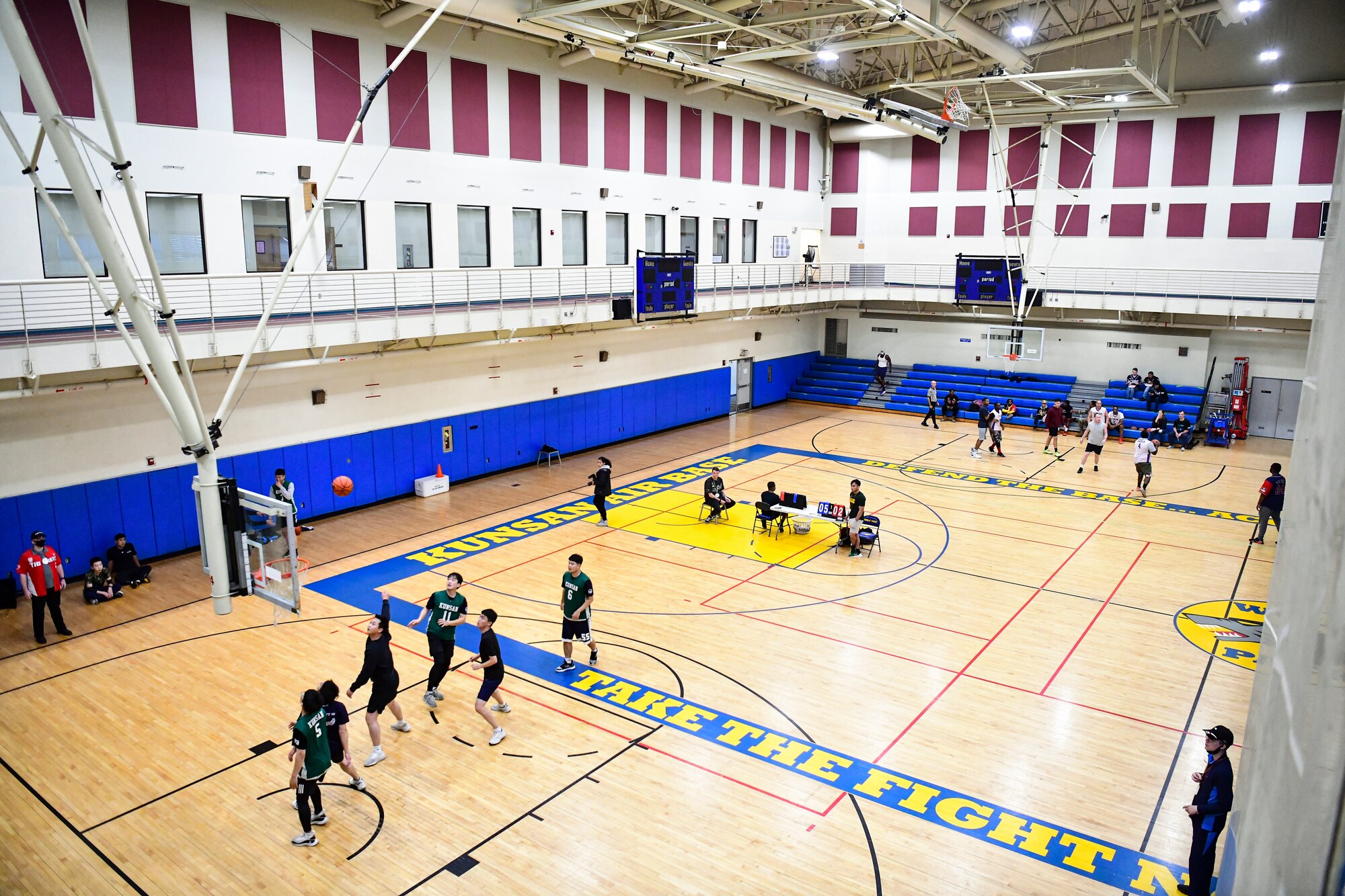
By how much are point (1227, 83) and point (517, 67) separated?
2357 cm

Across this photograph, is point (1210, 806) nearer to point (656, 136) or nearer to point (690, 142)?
point (656, 136)

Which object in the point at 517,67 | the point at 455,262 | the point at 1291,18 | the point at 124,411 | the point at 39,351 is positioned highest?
the point at 1291,18

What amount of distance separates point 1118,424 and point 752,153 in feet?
52.2

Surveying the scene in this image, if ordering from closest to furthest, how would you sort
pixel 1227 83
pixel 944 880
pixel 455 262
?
pixel 944 880, pixel 455 262, pixel 1227 83

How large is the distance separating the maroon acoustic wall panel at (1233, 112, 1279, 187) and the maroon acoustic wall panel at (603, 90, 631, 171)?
67.3 ft

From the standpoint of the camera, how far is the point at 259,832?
934 cm

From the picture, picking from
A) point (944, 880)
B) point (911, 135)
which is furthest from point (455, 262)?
point (911, 135)

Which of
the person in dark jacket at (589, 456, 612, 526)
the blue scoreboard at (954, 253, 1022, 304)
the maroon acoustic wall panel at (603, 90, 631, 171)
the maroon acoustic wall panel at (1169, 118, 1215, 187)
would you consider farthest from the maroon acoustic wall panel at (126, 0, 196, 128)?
the maroon acoustic wall panel at (1169, 118, 1215, 187)

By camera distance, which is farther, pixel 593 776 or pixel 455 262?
pixel 455 262

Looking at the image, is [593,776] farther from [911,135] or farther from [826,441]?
[911,135]

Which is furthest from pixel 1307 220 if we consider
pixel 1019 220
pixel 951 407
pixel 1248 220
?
pixel 951 407

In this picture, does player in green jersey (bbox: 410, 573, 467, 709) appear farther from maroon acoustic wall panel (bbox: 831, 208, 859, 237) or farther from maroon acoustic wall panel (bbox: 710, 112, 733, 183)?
maroon acoustic wall panel (bbox: 831, 208, 859, 237)

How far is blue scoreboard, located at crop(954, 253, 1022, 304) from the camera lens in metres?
28.4

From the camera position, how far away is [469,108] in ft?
72.7
